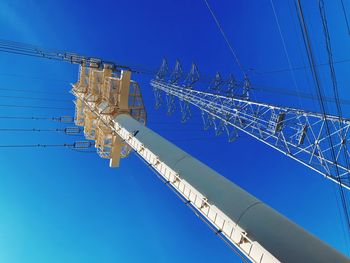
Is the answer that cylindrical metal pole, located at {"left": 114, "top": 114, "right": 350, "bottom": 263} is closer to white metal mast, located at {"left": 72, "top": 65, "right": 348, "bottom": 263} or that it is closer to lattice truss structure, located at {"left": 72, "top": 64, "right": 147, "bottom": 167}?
white metal mast, located at {"left": 72, "top": 65, "right": 348, "bottom": 263}

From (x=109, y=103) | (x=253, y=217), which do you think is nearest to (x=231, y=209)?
(x=253, y=217)

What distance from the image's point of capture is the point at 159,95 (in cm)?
3105

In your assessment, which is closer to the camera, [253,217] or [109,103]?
[253,217]

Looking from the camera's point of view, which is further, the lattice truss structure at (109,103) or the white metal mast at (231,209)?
the lattice truss structure at (109,103)

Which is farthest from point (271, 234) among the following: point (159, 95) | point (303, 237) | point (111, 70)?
point (159, 95)

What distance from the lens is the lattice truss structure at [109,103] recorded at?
1938 cm

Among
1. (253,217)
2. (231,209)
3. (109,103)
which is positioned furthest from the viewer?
(109,103)

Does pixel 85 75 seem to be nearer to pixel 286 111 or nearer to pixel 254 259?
pixel 286 111

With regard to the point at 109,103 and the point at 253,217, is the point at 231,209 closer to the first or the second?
the point at 253,217

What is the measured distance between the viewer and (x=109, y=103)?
1908 cm

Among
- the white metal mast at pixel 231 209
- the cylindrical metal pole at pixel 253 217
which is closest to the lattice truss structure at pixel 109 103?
the white metal mast at pixel 231 209

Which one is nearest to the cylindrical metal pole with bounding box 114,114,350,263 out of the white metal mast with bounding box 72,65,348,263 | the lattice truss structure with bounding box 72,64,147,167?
the white metal mast with bounding box 72,65,348,263

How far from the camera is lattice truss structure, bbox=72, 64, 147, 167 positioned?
19375 mm

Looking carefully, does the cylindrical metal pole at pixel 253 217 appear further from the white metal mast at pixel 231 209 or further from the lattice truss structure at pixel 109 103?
the lattice truss structure at pixel 109 103
